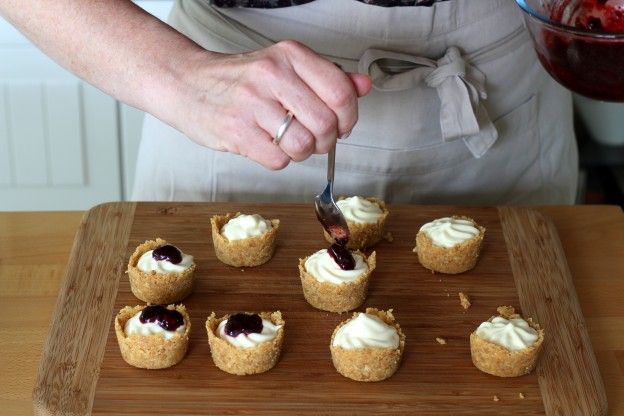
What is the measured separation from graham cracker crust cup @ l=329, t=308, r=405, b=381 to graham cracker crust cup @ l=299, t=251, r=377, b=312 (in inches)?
4.8

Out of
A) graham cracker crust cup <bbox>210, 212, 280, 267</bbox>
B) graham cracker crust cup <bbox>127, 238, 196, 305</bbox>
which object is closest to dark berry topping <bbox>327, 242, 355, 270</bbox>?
graham cracker crust cup <bbox>210, 212, 280, 267</bbox>

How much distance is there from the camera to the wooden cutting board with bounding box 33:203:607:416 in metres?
1.38

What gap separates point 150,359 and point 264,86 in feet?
1.34

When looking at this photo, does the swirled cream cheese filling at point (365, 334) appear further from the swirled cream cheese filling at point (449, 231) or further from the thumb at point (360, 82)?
the thumb at point (360, 82)

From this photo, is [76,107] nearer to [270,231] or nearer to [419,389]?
[270,231]

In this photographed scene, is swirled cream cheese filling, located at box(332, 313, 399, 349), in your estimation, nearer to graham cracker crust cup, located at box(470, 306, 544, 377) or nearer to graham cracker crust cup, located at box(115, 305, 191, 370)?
graham cracker crust cup, located at box(470, 306, 544, 377)

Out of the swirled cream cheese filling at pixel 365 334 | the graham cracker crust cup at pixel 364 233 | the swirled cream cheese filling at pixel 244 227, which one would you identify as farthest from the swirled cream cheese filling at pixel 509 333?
the swirled cream cheese filling at pixel 244 227

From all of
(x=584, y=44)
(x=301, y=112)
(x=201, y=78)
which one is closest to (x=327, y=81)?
(x=301, y=112)

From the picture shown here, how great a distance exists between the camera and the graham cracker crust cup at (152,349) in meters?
1.40

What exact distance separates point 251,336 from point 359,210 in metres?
0.36

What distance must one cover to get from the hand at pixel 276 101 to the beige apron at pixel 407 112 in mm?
403

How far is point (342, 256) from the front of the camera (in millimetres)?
1585

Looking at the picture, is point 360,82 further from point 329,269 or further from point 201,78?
point 329,269

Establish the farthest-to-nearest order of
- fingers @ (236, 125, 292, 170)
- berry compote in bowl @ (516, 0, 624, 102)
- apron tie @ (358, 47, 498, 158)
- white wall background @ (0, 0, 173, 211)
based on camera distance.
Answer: white wall background @ (0, 0, 173, 211) < apron tie @ (358, 47, 498, 158) < fingers @ (236, 125, 292, 170) < berry compote in bowl @ (516, 0, 624, 102)
